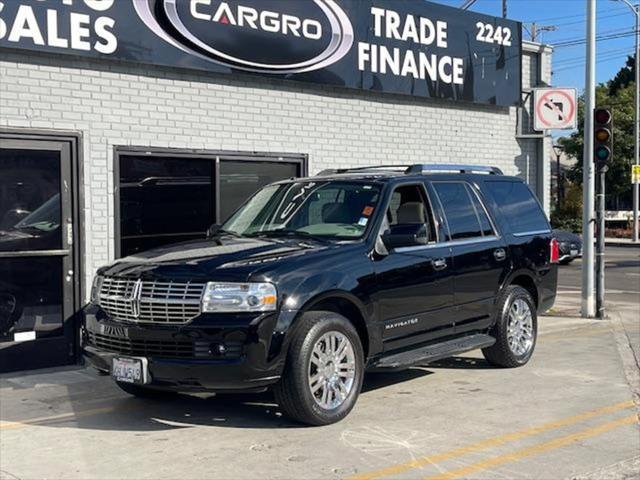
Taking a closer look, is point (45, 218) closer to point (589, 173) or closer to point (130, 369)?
point (130, 369)

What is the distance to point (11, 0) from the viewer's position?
26.6ft

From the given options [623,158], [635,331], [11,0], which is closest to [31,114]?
[11,0]

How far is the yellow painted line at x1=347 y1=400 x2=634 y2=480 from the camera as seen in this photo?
512 centimetres

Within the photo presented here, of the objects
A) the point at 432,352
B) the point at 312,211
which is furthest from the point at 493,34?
the point at 432,352

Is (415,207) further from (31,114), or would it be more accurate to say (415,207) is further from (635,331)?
(635,331)

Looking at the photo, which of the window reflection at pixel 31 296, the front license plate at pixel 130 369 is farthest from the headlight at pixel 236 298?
the window reflection at pixel 31 296

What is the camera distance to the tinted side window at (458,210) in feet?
25.4

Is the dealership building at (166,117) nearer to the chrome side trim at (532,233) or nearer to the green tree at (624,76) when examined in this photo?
the chrome side trim at (532,233)

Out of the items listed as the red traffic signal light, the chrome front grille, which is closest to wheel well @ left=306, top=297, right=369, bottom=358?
the chrome front grille

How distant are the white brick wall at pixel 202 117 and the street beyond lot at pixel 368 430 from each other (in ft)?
8.79

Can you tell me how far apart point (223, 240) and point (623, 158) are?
128 ft

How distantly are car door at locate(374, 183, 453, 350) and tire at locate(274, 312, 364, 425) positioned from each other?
0.48 m

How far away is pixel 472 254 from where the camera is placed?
25.5 ft

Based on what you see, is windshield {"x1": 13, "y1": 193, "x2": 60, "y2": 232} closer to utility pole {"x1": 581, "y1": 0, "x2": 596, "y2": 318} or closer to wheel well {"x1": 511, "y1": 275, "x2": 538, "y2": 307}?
wheel well {"x1": 511, "y1": 275, "x2": 538, "y2": 307}
